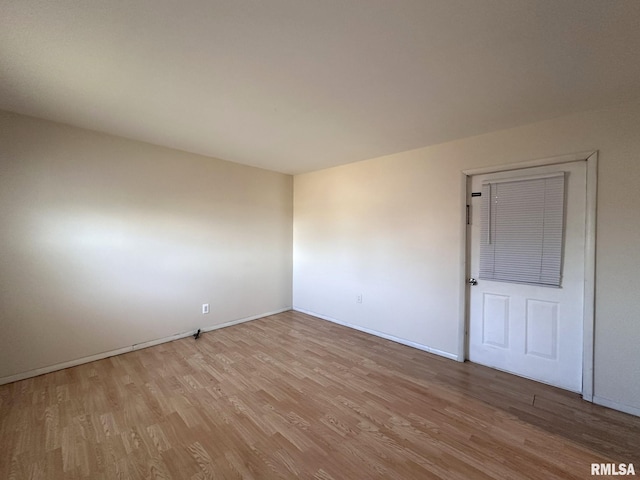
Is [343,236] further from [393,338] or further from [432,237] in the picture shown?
[393,338]

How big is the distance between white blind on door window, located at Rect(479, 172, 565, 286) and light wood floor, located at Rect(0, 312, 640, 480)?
3.52 ft

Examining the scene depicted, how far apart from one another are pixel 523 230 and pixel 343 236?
223cm

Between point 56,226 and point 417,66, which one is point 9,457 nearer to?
point 56,226

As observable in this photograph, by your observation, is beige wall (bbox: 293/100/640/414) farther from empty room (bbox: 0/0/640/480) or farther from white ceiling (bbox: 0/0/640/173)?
white ceiling (bbox: 0/0/640/173)

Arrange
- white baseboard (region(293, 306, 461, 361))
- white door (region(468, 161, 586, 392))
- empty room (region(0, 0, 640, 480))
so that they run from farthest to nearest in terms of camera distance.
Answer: white baseboard (region(293, 306, 461, 361)), white door (region(468, 161, 586, 392)), empty room (region(0, 0, 640, 480))

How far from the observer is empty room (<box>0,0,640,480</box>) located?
1.47m

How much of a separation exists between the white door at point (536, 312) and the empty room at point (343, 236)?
20 mm

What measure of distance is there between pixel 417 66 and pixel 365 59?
35 cm

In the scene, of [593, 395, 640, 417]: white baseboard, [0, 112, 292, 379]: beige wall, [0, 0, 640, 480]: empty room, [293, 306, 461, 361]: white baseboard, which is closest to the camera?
[0, 0, 640, 480]: empty room

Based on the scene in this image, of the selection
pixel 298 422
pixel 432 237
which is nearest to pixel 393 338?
pixel 432 237

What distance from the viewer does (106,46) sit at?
59.1 inches

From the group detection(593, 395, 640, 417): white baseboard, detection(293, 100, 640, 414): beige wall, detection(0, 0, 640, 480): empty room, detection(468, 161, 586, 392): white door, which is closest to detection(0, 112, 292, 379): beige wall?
detection(0, 0, 640, 480): empty room

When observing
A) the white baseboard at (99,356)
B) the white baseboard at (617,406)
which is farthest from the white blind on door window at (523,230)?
the white baseboard at (99,356)

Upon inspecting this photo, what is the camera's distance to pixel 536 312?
250cm
